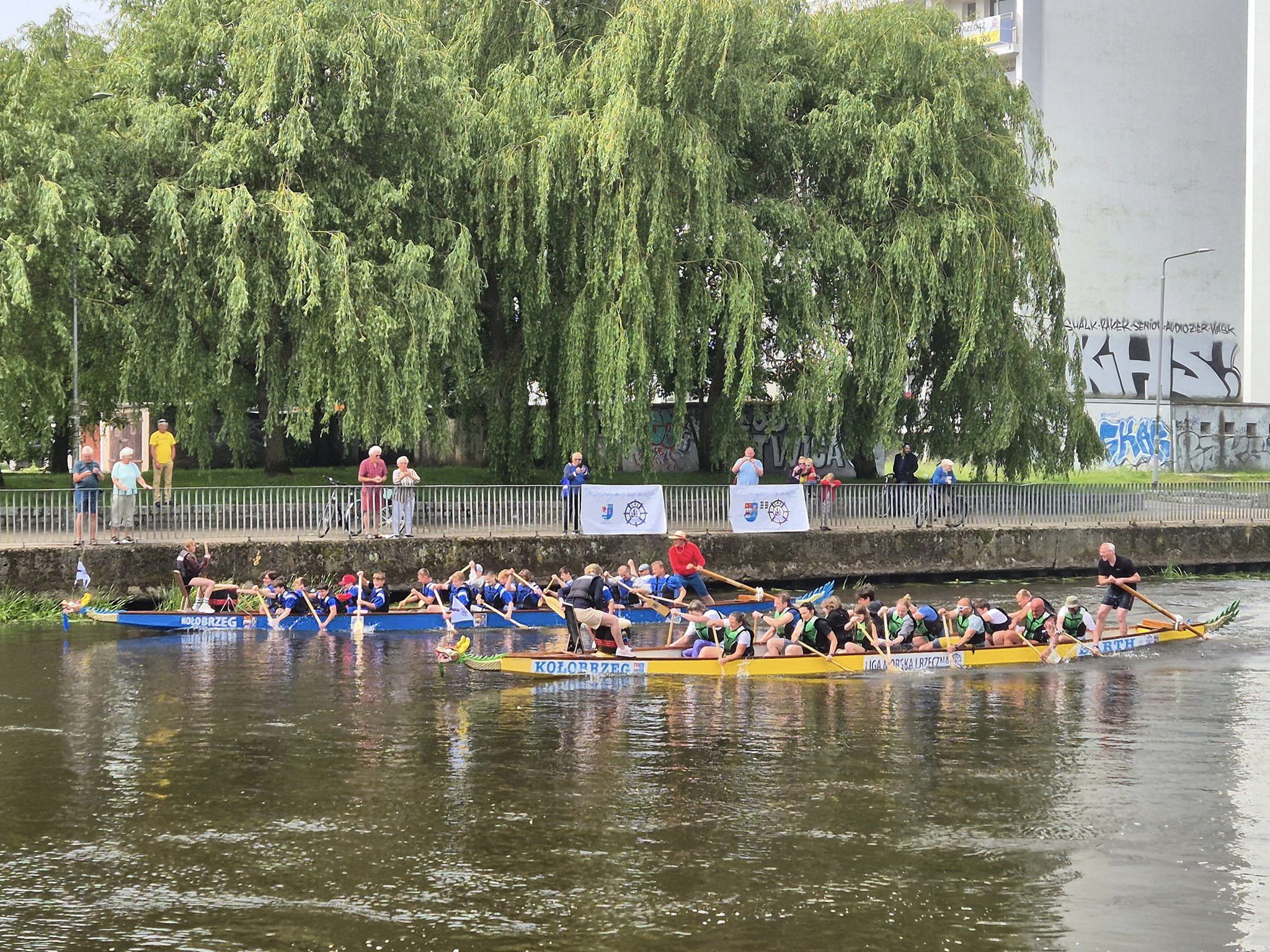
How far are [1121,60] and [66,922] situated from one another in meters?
57.5

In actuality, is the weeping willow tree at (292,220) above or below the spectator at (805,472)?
above

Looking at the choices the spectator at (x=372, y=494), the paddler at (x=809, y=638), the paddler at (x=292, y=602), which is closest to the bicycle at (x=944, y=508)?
the paddler at (x=809, y=638)

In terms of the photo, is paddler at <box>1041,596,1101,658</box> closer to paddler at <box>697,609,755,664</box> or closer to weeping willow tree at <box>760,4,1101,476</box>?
paddler at <box>697,609,755,664</box>

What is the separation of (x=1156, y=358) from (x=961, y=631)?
133 feet

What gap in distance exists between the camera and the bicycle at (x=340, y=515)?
28.6 metres

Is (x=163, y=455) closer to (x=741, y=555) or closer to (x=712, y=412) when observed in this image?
(x=741, y=555)

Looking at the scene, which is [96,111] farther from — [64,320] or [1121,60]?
[1121,60]

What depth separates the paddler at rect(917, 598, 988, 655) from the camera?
22016 mm

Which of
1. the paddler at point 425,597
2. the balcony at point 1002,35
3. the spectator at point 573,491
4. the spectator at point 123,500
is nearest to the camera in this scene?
the paddler at point 425,597

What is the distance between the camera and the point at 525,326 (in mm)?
32750

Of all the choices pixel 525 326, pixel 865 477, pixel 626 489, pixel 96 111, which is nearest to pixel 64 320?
pixel 96 111

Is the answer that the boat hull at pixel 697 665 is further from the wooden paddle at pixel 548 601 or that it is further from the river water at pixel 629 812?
the wooden paddle at pixel 548 601

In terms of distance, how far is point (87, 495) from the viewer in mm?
26859

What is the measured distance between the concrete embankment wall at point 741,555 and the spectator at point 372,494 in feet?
1.32
